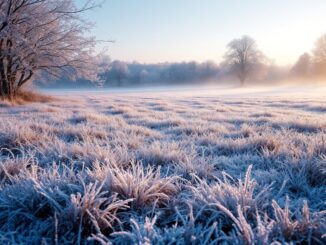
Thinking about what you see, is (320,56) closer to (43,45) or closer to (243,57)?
(243,57)

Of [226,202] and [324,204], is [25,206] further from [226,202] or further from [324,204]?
[324,204]

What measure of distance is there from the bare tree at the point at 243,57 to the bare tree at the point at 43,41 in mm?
50985

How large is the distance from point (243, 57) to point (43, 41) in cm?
5514

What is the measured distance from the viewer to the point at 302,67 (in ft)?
227

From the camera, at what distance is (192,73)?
87062 millimetres

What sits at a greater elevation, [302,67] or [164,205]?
[302,67]

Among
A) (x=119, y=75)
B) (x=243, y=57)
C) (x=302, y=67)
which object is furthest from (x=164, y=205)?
(x=119, y=75)

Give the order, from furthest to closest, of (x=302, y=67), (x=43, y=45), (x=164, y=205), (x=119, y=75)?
(x=119, y=75) → (x=302, y=67) → (x=43, y=45) → (x=164, y=205)

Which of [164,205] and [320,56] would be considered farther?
[320,56]

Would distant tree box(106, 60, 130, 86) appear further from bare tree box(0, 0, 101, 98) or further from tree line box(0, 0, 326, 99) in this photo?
bare tree box(0, 0, 101, 98)

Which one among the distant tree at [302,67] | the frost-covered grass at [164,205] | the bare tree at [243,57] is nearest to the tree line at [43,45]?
the frost-covered grass at [164,205]

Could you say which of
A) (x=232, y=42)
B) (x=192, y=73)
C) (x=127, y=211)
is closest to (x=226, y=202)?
(x=127, y=211)

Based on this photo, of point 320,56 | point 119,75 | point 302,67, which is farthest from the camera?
point 119,75

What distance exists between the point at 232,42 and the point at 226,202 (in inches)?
2663
